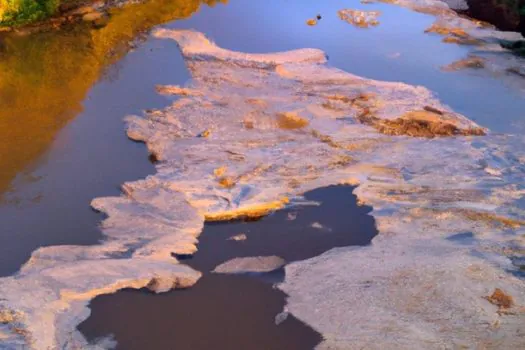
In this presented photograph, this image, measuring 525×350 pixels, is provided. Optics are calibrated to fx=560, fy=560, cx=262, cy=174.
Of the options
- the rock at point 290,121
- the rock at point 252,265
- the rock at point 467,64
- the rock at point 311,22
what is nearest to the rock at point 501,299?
the rock at point 252,265

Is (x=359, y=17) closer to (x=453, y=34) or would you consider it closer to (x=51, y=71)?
(x=453, y=34)

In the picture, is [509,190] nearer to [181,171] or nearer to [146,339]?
[181,171]

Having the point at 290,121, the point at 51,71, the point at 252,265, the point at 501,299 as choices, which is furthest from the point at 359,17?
the point at 501,299

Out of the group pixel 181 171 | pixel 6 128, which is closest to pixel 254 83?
pixel 181 171

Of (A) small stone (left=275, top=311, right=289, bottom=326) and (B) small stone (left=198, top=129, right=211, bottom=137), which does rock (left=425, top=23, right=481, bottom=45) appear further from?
(A) small stone (left=275, top=311, right=289, bottom=326)

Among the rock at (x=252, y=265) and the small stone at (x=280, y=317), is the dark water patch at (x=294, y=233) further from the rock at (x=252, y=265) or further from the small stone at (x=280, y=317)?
the small stone at (x=280, y=317)

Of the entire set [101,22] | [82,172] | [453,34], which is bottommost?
[82,172]
